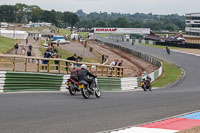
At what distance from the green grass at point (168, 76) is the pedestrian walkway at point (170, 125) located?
25.0m

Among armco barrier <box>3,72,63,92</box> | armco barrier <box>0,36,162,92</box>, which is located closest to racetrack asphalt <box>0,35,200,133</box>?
armco barrier <box>0,36,162,92</box>

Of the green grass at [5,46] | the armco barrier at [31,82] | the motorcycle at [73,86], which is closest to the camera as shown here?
the motorcycle at [73,86]

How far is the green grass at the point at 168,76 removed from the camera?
37319mm

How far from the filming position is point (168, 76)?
4247cm

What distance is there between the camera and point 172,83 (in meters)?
36.8

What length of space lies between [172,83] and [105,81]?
13.2 meters

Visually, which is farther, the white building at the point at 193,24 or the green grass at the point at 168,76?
the white building at the point at 193,24

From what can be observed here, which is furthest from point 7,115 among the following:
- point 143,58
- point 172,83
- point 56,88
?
point 143,58

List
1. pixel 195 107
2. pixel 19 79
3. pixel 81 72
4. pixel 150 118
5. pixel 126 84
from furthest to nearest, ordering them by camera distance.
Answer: pixel 126 84, pixel 19 79, pixel 81 72, pixel 195 107, pixel 150 118

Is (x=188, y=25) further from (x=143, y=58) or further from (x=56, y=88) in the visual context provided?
(x=56, y=88)

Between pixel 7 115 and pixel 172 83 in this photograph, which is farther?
pixel 172 83

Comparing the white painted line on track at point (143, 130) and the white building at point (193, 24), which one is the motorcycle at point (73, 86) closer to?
the white painted line on track at point (143, 130)

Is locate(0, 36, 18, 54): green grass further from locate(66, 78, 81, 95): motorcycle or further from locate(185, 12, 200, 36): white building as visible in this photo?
locate(185, 12, 200, 36): white building

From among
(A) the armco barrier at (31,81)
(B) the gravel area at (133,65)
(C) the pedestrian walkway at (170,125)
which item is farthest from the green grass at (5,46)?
(C) the pedestrian walkway at (170,125)
